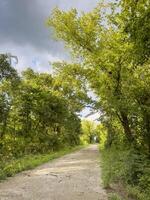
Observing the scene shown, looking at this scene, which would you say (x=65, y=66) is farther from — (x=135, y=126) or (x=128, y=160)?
(x=128, y=160)

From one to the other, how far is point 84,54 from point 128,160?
11.3 metres

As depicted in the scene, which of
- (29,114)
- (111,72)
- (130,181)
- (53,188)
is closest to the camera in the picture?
(53,188)

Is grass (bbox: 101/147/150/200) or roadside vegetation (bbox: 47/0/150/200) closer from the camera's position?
grass (bbox: 101/147/150/200)

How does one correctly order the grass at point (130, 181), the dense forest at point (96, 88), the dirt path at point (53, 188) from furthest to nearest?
the dense forest at point (96, 88)
the grass at point (130, 181)
the dirt path at point (53, 188)

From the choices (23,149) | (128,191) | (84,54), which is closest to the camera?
(128,191)

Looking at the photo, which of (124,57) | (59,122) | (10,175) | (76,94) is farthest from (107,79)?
(59,122)

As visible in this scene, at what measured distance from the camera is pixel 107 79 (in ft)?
76.9

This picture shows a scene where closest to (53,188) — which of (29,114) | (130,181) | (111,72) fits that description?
(130,181)

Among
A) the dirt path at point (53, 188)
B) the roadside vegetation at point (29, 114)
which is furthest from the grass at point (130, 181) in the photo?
the roadside vegetation at point (29, 114)

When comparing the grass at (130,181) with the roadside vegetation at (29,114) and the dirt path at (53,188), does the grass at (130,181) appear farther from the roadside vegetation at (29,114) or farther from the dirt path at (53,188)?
the roadside vegetation at (29,114)

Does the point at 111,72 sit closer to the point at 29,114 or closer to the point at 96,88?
the point at 96,88

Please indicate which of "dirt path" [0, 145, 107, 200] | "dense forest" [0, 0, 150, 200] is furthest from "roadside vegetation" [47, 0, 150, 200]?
"dirt path" [0, 145, 107, 200]

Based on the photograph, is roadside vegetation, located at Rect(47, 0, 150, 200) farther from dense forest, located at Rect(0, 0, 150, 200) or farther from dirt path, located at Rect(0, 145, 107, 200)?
dirt path, located at Rect(0, 145, 107, 200)

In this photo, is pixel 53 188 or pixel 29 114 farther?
pixel 29 114
